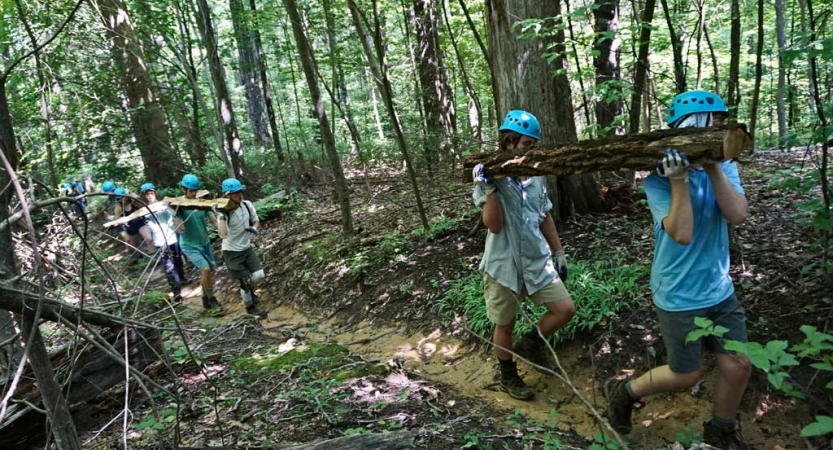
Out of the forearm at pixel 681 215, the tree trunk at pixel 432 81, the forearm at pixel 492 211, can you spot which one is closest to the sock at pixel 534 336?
the forearm at pixel 492 211

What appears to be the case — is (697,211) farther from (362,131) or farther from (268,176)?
(362,131)

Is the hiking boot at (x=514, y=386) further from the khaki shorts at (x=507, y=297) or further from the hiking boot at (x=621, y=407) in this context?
the hiking boot at (x=621, y=407)

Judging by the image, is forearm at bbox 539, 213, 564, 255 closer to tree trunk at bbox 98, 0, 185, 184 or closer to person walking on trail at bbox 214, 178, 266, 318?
person walking on trail at bbox 214, 178, 266, 318

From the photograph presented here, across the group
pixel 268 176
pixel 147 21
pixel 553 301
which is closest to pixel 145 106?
pixel 147 21

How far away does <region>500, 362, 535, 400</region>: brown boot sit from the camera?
4121 mm

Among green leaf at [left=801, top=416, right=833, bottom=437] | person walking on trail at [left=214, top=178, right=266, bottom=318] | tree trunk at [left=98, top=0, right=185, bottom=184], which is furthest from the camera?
tree trunk at [left=98, top=0, right=185, bottom=184]

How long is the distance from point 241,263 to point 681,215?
6.43m

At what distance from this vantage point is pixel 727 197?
8.54ft

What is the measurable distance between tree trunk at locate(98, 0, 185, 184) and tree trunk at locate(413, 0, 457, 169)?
23.3ft

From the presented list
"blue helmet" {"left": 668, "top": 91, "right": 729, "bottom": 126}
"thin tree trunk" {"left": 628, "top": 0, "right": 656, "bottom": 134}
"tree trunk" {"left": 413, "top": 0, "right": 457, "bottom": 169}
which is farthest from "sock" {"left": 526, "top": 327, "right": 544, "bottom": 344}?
"tree trunk" {"left": 413, "top": 0, "right": 457, "bottom": 169}

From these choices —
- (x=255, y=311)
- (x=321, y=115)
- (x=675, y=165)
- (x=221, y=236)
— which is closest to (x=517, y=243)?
(x=675, y=165)

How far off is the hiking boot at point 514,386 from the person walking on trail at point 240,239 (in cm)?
461

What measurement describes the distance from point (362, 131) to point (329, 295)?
56.6 feet

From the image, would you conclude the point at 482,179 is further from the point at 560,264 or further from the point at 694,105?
the point at 694,105
